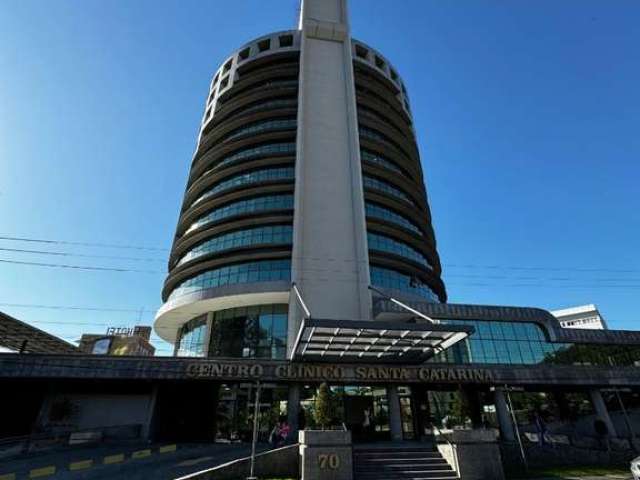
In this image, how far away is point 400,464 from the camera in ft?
52.4

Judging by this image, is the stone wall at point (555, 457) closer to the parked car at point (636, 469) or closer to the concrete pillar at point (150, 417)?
the parked car at point (636, 469)

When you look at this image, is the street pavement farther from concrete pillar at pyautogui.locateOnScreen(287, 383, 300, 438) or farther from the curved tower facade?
the curved tower facade

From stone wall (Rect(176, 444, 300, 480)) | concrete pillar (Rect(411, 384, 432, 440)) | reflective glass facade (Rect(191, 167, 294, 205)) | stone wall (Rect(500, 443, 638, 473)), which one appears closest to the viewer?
stone wall (Rect(176, 444, 300, 480))

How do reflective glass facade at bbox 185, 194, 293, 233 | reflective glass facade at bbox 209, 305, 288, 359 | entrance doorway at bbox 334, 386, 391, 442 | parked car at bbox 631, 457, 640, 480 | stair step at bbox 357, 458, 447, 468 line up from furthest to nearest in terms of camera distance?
reflective glass facade at bbox 185, 194, 293, 233 → reflective glass facade at bbox 209, 305, 288, 359 → entrance doorway at bbox 334, 386, 391, 442 → stair step at bbox 357, 458, 447, 468 → parked car at bbox 631, 457, 640, 480

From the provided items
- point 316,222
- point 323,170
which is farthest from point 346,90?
point 316,222

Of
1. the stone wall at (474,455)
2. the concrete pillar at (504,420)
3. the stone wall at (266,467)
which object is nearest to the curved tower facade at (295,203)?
the concrete pillar at (504,420)

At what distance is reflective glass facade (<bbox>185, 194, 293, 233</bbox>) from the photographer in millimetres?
36188

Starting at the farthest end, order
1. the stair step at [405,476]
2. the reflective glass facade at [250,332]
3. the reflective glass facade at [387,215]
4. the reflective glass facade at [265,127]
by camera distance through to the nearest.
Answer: the reflective glass facade at [265,127], the reflective glass facade at [387,215], the reflective glass facade at [250,332], the stair step at [405,476]

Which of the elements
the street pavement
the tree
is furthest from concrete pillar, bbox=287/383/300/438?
the tree

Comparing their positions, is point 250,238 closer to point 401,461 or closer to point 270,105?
point 270,105

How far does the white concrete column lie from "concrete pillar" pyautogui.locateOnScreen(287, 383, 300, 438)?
543 cm

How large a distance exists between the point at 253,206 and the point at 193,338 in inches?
572

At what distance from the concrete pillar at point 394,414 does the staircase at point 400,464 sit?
7.24 meters

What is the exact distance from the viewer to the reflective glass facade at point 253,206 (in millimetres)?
36188
